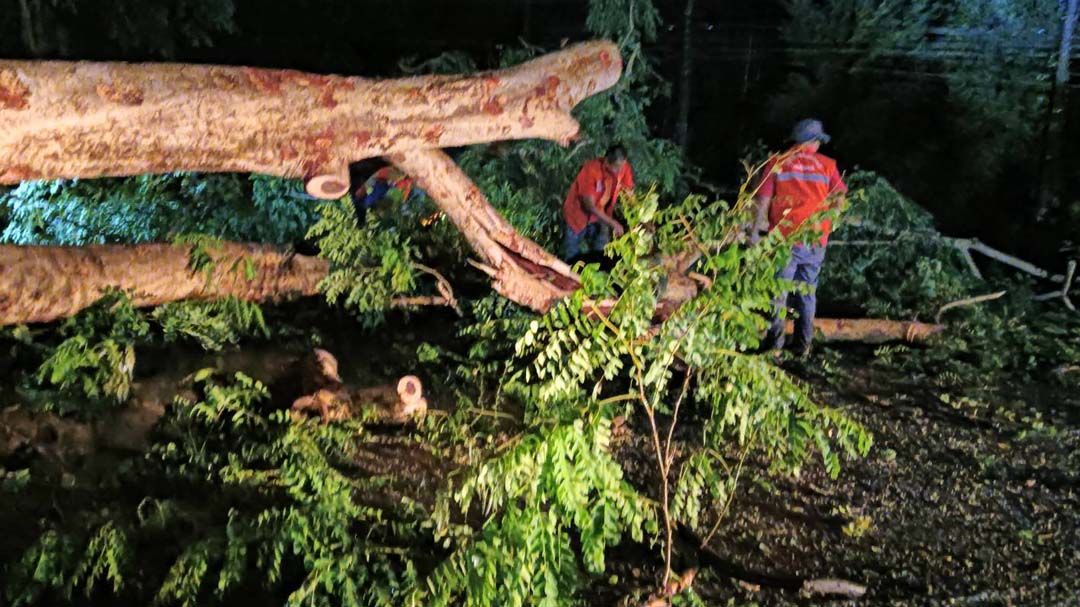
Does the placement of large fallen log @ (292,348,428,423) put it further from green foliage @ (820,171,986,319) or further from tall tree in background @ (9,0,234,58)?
tall tree in background @ (9,0,234,58)

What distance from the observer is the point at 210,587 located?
279 centimetres

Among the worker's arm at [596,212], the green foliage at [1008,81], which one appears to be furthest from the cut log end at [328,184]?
the green foliage at [1008,81]

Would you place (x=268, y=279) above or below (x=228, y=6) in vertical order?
below

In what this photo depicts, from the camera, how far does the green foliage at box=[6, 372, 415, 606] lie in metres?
2.71

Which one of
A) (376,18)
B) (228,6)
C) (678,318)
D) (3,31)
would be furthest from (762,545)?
(376,18)

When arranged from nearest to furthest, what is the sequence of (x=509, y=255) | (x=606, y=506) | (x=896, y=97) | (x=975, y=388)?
→ 1. (x=606, y=506)
2. (x=509, y=255)
3. (x=975, y=388)
4. (x=896, y=97)

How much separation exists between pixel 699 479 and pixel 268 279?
3480 mm

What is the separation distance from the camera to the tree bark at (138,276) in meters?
4.23

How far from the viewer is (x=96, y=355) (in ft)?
13.7

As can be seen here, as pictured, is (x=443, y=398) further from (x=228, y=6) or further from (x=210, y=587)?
(x=228, y=6)

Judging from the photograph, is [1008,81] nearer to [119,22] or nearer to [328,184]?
[328,184]

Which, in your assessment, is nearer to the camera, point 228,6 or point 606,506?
point 606,506

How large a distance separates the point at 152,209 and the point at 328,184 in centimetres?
360

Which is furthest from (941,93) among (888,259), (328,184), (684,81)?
(328,184)
